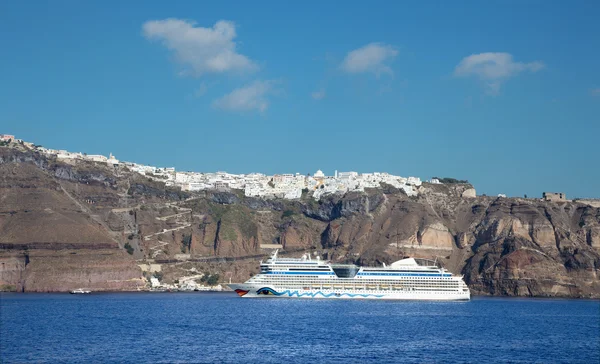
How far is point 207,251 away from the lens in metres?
119

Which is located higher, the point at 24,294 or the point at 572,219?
the point at 572,219

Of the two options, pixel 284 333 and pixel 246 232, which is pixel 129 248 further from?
pixel 284 333

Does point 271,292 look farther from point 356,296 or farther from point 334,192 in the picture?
point 334,192

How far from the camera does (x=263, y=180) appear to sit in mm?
161750

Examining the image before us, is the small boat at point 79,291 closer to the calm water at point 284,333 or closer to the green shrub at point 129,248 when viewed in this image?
the calm water at point 284,333

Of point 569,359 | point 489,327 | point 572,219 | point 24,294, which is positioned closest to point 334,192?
point 572,219

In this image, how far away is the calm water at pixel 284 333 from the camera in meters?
41.4

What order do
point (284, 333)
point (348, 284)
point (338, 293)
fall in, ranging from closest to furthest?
point (284, 333) → point (338, 293) → point (348, 284)

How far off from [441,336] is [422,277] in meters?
39.0

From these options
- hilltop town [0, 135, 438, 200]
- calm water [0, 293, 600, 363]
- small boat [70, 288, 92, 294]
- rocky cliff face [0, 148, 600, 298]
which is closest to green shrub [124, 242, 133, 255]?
rocky cliff face [0, 148, 600, 298]

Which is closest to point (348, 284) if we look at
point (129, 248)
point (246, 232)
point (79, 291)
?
point (79, 291)

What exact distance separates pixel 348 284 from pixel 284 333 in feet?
133

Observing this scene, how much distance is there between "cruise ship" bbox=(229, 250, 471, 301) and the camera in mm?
90062

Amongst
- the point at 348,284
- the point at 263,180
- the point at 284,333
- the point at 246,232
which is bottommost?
the point at 284,333
